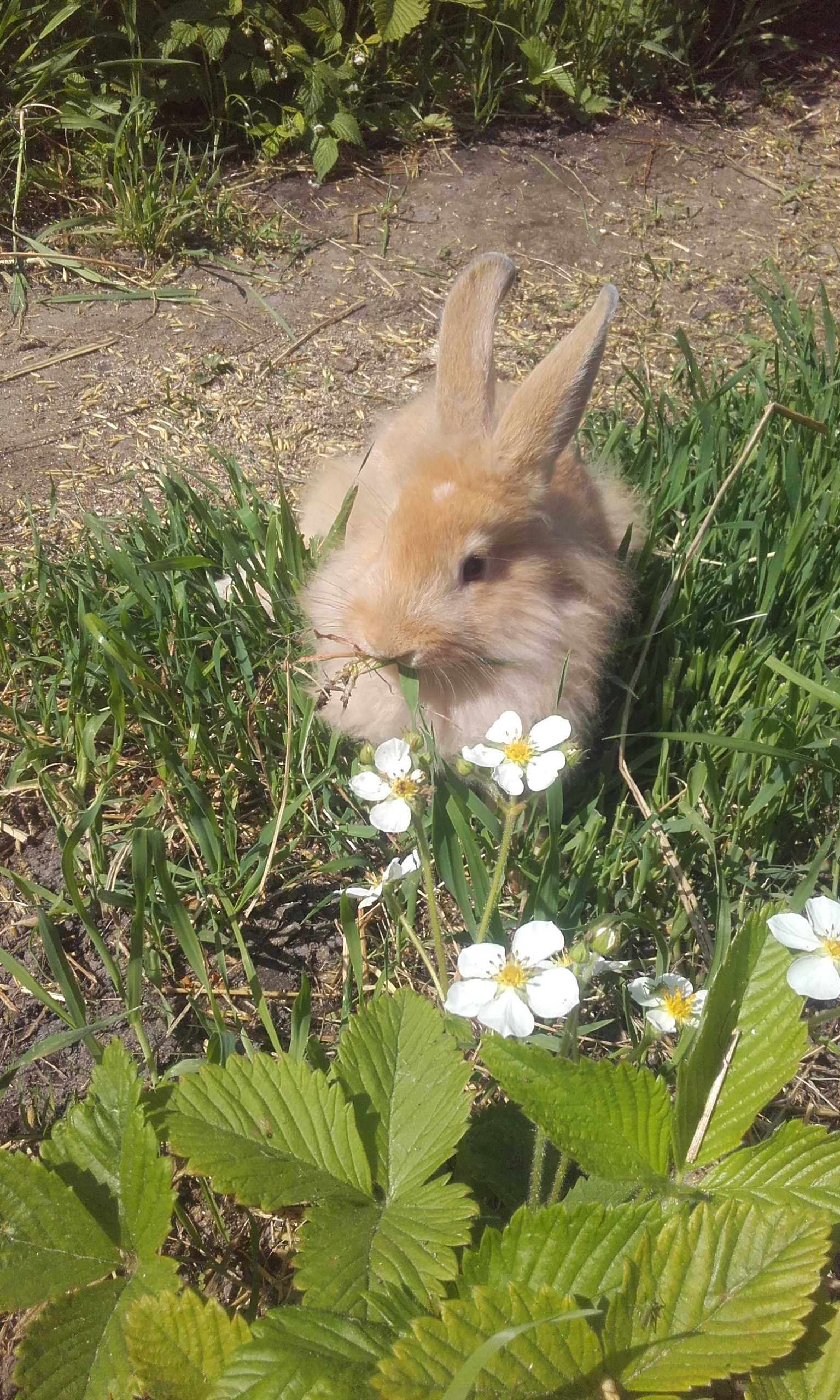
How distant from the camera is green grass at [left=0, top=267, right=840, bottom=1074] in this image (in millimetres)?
2223

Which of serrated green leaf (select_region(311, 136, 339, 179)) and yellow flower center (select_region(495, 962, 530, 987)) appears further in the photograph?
serrated green leaf (select_region(311, 136, 339, 179))

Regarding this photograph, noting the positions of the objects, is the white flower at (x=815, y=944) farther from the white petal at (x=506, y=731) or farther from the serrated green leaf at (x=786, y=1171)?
the white petal at (x=506, y=731)

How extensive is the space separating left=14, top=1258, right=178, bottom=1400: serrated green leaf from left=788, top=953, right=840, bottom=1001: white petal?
93 cm

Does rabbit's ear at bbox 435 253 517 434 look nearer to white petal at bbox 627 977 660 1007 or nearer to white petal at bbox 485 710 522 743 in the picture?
white petal at bbox 485 710 522 743

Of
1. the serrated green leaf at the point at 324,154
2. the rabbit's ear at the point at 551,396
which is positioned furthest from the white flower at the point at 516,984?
the serrated green leaf at the point at 324,154

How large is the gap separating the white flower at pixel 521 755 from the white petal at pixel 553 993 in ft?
1.02

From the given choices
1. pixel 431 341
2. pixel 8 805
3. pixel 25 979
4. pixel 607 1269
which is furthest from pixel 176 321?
pixel 607 1269

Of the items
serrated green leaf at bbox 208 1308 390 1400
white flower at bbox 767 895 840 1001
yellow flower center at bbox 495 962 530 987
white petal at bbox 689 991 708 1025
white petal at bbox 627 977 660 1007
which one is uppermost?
white flower at bbox 767 895 840 1001

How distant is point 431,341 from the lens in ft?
14.5

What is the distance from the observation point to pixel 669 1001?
1708 millimetres

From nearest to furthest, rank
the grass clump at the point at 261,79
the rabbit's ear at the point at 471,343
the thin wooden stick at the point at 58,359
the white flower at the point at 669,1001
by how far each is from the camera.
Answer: the white flower at the point at 669,1001 < the rabbit's ear at the point at 471,343 < the thin wooden stick at the point at 58,359 < the grass clump at the point at 261,79

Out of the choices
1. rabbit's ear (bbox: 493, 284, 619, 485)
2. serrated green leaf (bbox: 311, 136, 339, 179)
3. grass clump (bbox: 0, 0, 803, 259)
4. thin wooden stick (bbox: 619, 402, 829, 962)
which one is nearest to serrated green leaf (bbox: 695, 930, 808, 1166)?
thin wooden stick (bbox: 619, 402, 829, 962)

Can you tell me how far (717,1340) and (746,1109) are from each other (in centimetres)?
32

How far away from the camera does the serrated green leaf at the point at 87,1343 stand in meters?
1.25
